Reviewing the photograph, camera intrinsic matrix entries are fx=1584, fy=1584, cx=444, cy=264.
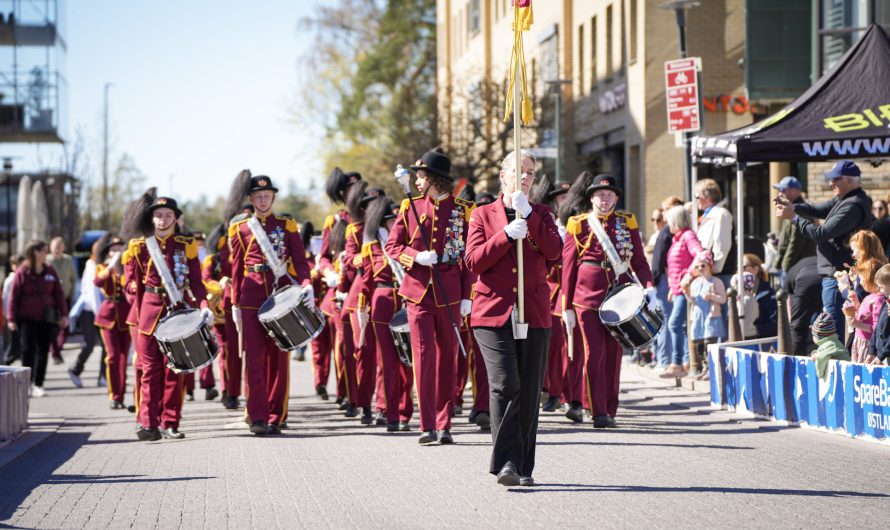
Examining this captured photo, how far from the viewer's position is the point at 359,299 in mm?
14570

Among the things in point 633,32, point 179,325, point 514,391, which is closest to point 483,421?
point 179,325

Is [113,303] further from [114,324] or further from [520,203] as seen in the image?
[520,203]

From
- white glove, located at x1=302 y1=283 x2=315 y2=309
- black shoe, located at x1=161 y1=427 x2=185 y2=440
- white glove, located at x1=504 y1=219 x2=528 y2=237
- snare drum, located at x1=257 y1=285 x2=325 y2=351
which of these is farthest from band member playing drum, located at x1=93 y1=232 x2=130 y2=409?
white glove, located at x1=504 y1=219 x2=528 y2=237

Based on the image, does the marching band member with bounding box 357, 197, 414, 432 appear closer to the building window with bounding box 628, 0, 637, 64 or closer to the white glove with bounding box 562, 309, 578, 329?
the white glove with bounding box 562, 309, 578, 329

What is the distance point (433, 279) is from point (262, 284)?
6.61ft

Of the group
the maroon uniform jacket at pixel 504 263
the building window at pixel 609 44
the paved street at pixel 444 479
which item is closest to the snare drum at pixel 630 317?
the paved street at pixel 444 479

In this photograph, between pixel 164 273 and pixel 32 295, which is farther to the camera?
pixel 32 295

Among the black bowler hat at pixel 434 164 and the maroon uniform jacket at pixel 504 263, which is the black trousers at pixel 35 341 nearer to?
the black bowler hat at pixel 434 164

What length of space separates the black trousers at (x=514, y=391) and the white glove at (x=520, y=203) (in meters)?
0.76

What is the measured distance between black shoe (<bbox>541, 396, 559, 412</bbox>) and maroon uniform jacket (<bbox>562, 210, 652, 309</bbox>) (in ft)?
6.32

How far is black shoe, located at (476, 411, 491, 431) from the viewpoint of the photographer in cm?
1361

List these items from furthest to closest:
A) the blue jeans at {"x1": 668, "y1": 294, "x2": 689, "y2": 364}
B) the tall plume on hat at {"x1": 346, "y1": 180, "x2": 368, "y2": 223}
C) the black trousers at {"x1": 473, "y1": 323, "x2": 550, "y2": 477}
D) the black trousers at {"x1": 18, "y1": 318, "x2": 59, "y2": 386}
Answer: the black trousers at {"x1": 18, "y1": 318, "x2": 59, "y2": 386} → the blue jeans at {"x1": 668, "y1": 294, "x2": 689, "y2": 364} → the tall plume on hat at {"x1": 346, "y1": 180, "x2": 368, "y2": 223} → the black trousers at {"x1": 473, "y1": 323, "x2": 550, "y2": 477}

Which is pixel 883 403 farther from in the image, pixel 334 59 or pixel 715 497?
pixel 334 59

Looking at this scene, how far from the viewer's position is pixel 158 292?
44.7ft
